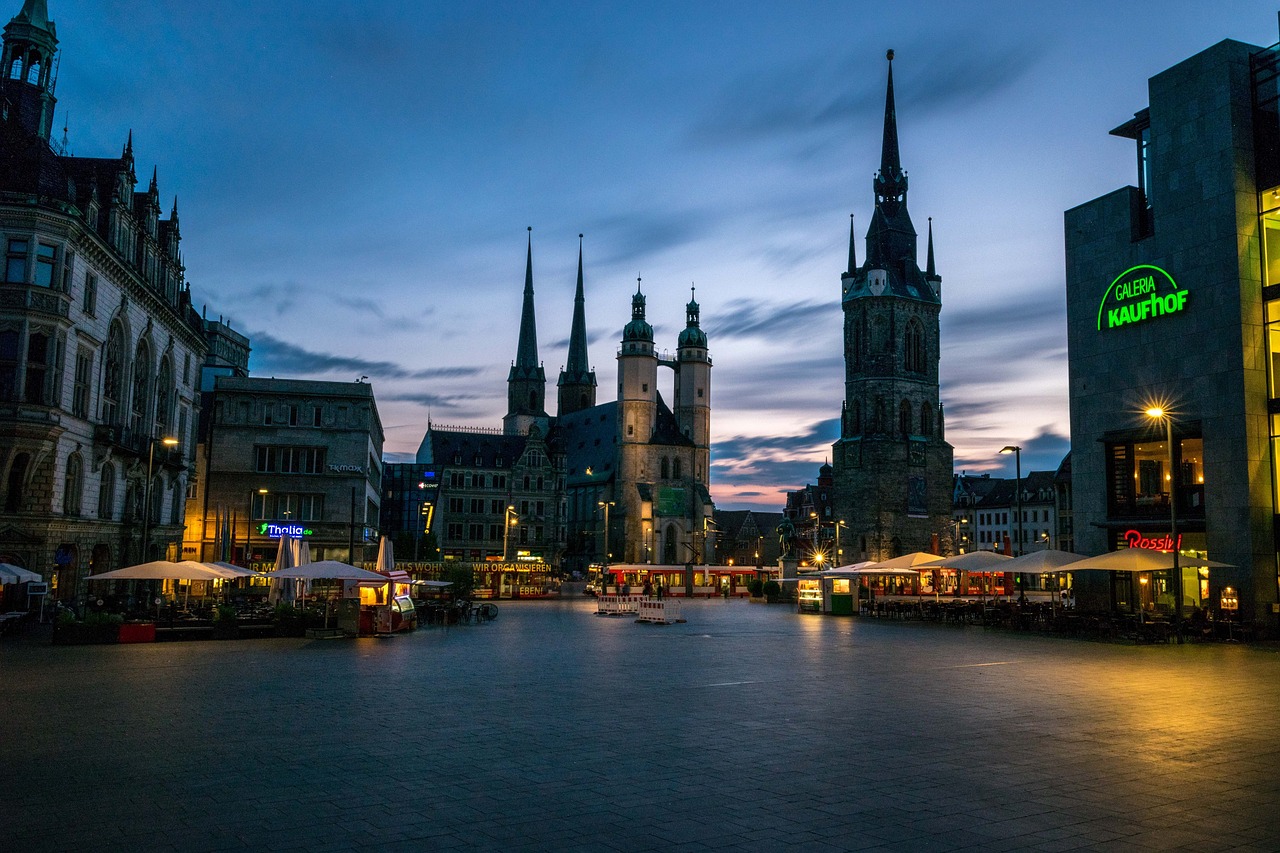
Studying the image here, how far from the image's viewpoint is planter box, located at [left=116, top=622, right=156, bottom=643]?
93.9 ft

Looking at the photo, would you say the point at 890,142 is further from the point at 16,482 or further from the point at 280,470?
the point at 16,482

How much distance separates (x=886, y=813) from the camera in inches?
387

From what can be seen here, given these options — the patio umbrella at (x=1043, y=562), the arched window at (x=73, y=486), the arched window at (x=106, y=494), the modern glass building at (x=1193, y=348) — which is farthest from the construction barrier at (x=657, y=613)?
the arched window at (x=106, y=494)

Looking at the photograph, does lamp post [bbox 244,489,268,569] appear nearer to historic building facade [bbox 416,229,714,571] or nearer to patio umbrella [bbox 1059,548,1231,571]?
historic building facade [bbox 416,229,714,571]

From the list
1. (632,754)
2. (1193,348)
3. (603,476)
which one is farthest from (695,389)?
(632,754)

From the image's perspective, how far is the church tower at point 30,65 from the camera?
43.2 metres

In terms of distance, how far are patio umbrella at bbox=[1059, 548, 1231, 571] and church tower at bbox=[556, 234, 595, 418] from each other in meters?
A: 131

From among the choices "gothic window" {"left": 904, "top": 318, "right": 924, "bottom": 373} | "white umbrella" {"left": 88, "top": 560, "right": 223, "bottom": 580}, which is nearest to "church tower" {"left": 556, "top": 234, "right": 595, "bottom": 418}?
"gothic window" {"left": 904, "top": 318, "right": 924, "bottom": 373}

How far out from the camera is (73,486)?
1601 inches

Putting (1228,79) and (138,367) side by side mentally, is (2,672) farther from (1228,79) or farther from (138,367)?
(1228,79)

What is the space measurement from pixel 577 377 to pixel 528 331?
36.7 ft


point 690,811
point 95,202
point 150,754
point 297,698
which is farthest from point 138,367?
point 690,811

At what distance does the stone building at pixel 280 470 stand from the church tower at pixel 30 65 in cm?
2725

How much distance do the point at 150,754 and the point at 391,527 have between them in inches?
5131
